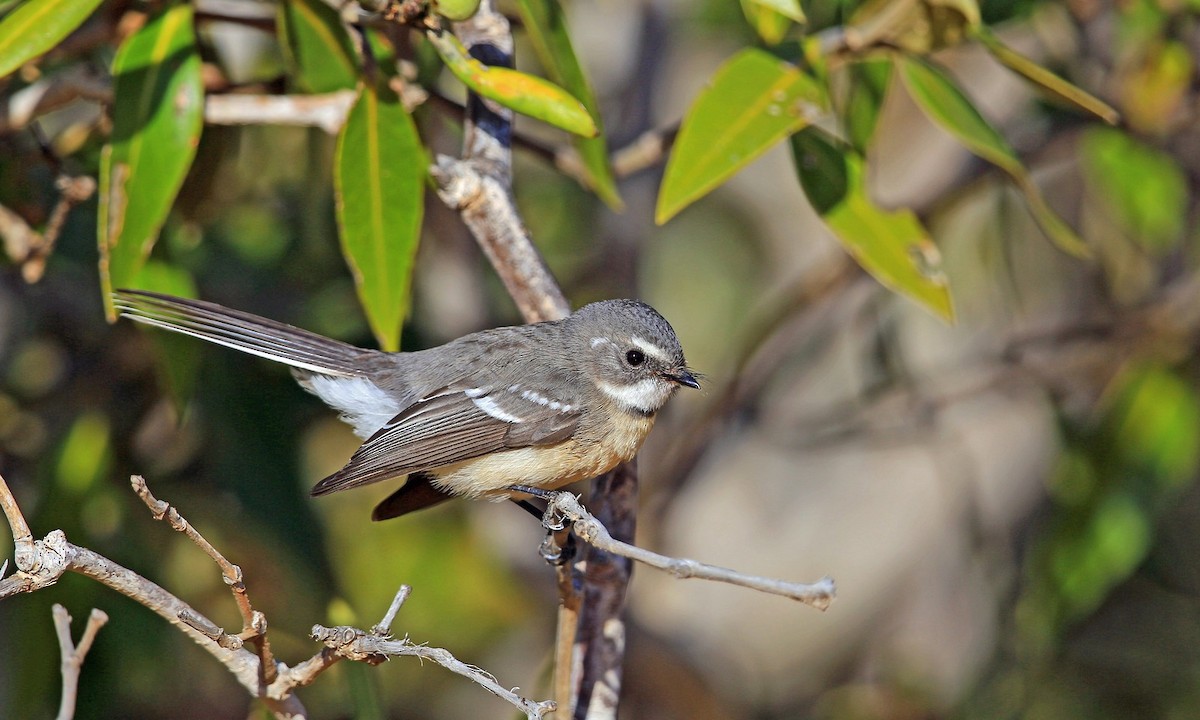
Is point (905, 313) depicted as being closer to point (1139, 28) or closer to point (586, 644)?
point (1139, 28)

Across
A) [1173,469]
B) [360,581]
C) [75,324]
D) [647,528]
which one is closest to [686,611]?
[647,528]

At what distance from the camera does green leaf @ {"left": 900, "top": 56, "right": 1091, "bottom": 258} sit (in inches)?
116

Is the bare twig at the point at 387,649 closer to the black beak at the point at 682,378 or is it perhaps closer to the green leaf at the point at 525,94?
the green leaf at the point at 525,94

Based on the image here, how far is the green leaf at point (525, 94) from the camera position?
97.2 inches

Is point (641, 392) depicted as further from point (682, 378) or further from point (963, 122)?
point (963, 122)

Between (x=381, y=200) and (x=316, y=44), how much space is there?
472 millimetres

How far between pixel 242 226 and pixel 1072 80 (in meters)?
3.04

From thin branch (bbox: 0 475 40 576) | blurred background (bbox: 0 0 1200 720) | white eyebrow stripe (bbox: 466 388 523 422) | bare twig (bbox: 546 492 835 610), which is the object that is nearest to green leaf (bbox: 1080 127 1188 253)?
blurred background (bbox: 0 0 1200 720)

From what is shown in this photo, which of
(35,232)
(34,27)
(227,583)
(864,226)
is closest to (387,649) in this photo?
(227,583)

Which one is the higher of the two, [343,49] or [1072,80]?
[343,49]

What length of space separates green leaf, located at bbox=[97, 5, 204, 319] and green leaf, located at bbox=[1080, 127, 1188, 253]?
3.04 m

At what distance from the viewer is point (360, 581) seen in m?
4.62

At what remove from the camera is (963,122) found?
9.80 feet

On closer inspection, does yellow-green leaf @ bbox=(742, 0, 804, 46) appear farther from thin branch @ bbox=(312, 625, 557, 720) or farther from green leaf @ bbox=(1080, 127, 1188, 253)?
thin branch @ bbox=(312, 625, 557, 720)
